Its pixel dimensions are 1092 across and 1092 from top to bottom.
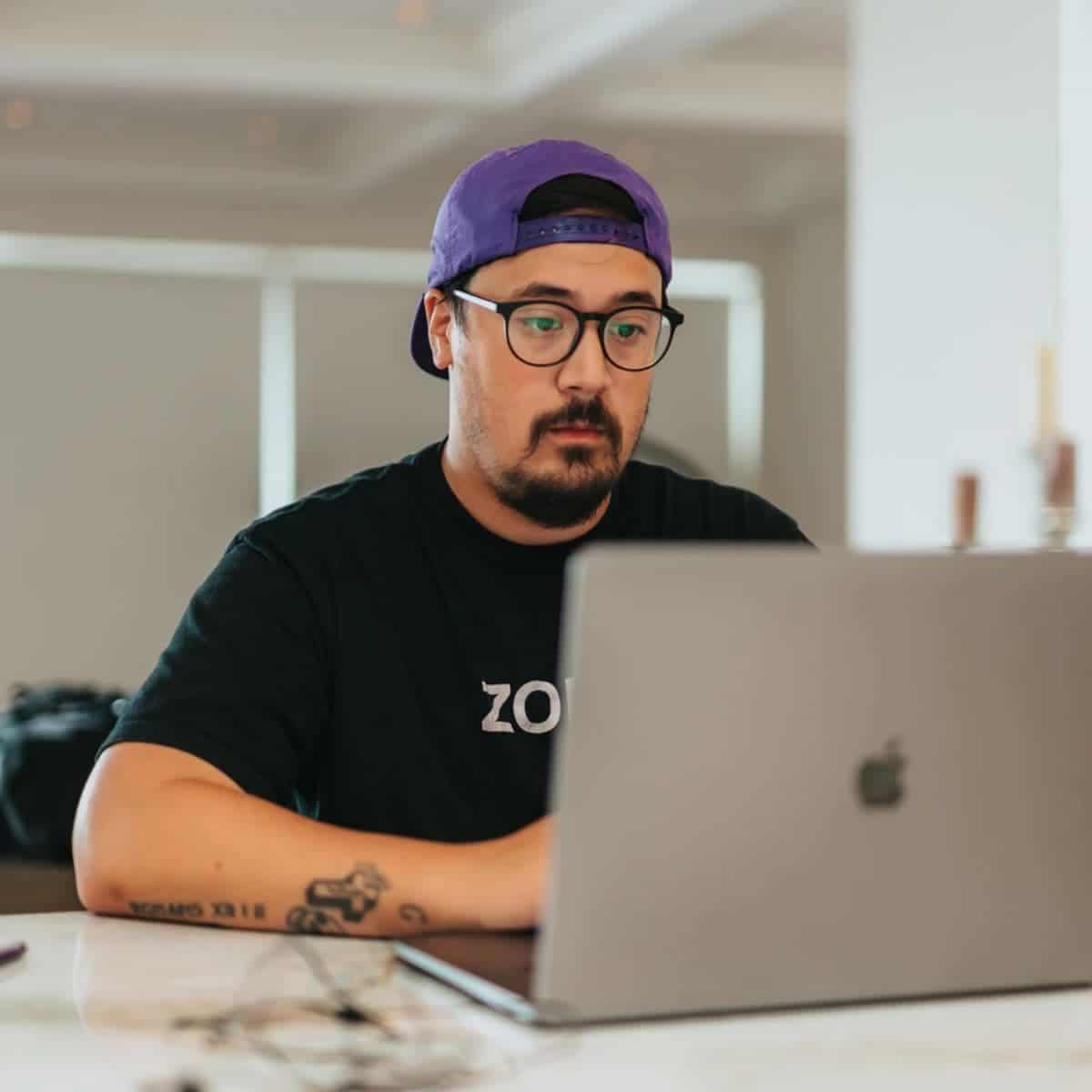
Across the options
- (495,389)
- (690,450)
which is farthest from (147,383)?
(495,389)

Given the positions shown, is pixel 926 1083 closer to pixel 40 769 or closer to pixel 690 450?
pixel 40 769

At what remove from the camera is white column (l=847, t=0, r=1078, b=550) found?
376cm

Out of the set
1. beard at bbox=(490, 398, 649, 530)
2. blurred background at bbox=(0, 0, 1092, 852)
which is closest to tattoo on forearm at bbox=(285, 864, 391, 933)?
beard at bbox=(490, 398, 649, 530)

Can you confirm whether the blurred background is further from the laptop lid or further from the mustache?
the laptop lid

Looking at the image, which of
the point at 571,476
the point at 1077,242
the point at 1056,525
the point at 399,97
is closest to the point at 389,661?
the point at 571,476

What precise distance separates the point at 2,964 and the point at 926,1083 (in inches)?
24.5

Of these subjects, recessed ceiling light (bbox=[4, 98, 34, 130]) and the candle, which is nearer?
the candle

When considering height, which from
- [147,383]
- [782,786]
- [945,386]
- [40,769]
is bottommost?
[40,769]

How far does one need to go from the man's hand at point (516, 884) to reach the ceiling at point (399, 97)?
3.82m

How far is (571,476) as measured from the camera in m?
1.73

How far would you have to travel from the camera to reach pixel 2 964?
1.20 meters

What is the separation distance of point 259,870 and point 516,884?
197 millimetres

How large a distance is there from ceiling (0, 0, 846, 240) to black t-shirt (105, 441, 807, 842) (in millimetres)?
3353

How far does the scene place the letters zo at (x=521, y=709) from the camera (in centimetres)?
167
